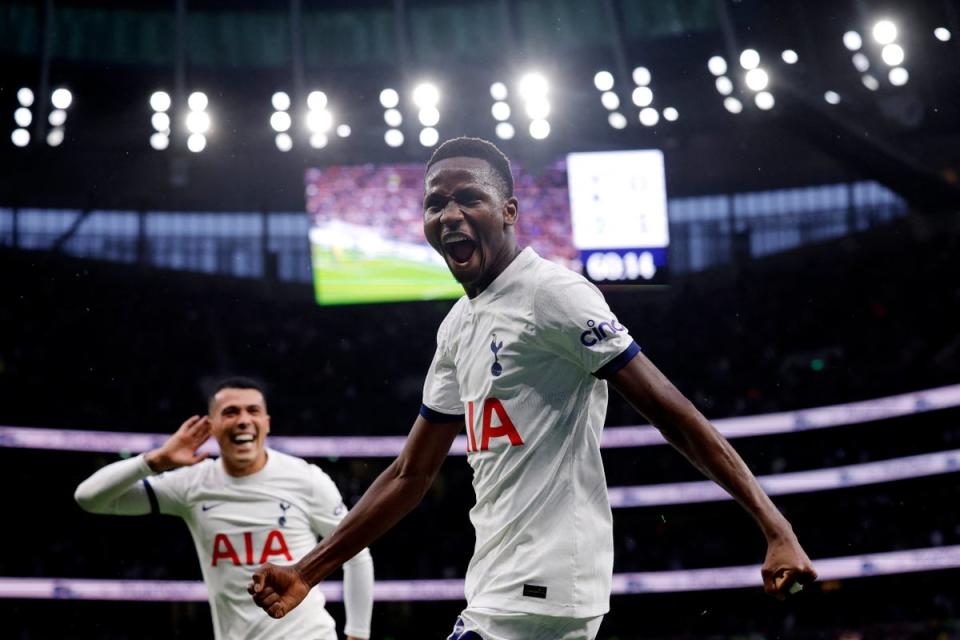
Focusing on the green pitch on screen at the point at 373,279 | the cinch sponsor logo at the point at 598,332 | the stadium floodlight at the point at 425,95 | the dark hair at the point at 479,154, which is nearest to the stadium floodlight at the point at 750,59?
the stadium floodlight at the point at 425,95

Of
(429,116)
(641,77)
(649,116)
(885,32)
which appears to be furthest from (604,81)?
(885,32)

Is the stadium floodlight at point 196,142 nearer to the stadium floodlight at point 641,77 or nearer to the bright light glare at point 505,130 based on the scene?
the bright light glare at point 505,130

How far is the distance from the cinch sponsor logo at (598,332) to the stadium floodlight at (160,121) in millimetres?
9520

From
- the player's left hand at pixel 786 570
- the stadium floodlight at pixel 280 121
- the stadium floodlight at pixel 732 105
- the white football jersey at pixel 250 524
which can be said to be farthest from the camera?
the stadium floodlight at pixel 732 105

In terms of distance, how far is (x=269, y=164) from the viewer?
12.4 metres

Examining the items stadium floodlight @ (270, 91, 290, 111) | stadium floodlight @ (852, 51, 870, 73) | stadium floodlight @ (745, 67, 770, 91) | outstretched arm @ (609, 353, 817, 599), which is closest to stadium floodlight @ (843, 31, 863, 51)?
stadium floodlight @ (852, 51, 870, 73)

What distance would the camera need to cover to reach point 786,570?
1946 mm

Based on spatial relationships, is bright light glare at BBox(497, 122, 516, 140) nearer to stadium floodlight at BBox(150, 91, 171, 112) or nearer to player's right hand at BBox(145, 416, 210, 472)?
stadium floodlight at BBox(150, 91, 171, 112)

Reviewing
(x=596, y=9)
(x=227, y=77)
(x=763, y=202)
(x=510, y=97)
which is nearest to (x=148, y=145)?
(x=227, y=77)

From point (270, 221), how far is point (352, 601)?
10.6 meters

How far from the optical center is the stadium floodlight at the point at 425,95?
11.1 metres

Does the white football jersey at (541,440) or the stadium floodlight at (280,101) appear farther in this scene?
the stadium floodlight at (280,101)

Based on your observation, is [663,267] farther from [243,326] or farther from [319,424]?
[243,326]

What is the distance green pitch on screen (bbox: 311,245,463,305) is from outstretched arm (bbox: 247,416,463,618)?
9.32 m
